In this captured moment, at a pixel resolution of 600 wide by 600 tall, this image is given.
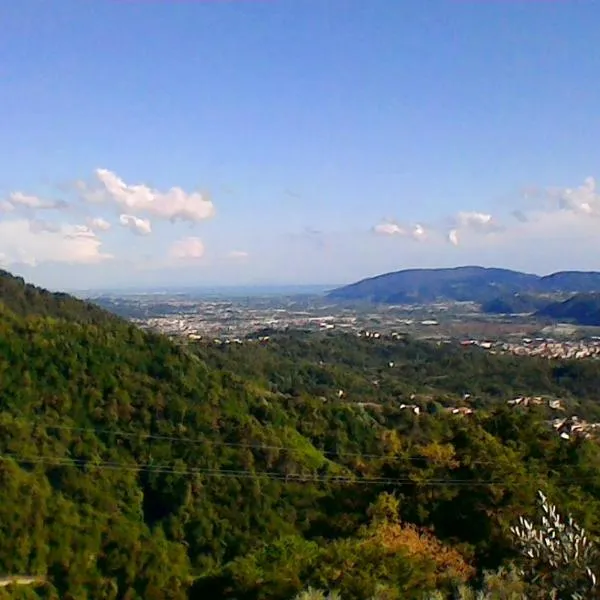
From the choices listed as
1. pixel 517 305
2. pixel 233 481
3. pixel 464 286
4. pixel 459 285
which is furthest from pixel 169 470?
pixel 459 285

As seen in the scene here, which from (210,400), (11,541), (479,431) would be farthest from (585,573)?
(210,400)

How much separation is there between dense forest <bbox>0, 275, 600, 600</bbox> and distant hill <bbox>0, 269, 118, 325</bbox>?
11.8 m

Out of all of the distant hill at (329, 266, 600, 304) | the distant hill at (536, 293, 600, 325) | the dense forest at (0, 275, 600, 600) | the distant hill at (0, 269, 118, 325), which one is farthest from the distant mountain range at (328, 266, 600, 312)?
the dense forest at (0, 275, 600, 600)

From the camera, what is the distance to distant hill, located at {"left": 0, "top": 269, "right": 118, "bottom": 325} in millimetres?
42844

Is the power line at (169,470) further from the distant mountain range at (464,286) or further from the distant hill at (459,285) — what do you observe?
the distant hill at (459,285)

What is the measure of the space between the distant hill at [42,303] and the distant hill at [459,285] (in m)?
102

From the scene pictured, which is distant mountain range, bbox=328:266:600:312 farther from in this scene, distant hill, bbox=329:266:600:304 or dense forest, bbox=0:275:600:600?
dense forest, bbox=0:275:600:600

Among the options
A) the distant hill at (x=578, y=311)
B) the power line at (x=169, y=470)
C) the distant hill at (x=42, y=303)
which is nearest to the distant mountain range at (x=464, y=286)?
the distant hill at (x=578, y=311)

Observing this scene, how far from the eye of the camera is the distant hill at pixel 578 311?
92.5 meters

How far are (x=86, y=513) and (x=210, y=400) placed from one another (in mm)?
7817

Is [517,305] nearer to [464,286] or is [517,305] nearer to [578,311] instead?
[578,311]

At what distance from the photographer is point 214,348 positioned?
5088cm

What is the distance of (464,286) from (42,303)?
129 meters

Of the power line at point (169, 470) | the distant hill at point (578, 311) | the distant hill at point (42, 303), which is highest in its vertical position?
the distant hill at point (42, 303)
